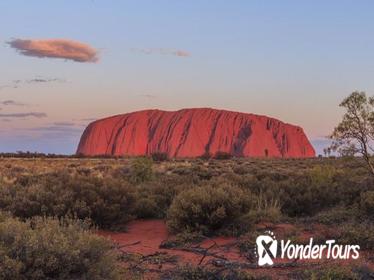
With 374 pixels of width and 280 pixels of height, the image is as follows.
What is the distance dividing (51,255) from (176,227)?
474 cm

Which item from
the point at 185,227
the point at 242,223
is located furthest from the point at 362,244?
the point at 185,227

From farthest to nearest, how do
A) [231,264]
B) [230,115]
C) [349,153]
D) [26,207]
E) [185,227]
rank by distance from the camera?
1. [230,115]
2. [349,153]
3. [26,207]
4. [185,227]
5. [231,264]

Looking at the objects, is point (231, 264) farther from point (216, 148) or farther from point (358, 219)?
point (216, 148)

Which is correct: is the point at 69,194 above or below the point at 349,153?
below

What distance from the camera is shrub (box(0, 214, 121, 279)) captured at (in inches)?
204

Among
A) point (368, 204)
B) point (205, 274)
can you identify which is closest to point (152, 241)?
point (205, 274)

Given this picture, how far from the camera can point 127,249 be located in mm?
8703

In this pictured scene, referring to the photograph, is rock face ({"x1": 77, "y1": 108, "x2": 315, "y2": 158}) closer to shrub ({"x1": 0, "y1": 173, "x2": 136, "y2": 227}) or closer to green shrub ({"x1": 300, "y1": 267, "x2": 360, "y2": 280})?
shrub ({"x1": 0, "y1": 173, "x2": 136, "y2": 227})

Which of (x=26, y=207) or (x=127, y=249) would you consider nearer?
(x=127, y=249)

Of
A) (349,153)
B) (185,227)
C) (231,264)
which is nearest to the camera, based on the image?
(231,264)

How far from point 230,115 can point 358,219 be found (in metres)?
136

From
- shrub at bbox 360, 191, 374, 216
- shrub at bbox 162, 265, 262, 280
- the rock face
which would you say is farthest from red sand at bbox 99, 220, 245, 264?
the rock face

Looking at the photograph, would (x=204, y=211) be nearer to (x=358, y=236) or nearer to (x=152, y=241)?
(x=152, y=241)

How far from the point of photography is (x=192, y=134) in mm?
133375
